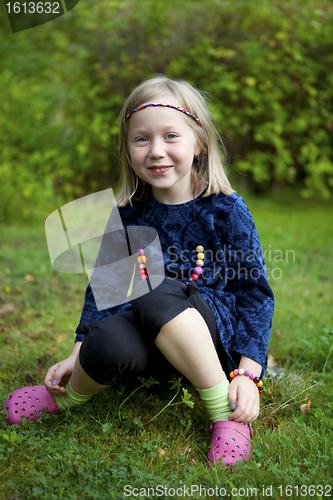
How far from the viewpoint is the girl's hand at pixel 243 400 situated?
→ 139cm

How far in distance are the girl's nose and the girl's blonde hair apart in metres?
0.17

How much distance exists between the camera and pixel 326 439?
1.44 meters

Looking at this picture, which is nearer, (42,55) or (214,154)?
(214,154)

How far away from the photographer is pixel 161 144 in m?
1.57

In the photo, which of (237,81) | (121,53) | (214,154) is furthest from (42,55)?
(214,154)

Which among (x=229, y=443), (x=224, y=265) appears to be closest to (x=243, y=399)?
(x=229, y=443)

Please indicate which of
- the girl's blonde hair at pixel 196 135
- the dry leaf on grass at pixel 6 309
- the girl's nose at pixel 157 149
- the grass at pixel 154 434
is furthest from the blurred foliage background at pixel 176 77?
the girl's nose at pixel 157 149

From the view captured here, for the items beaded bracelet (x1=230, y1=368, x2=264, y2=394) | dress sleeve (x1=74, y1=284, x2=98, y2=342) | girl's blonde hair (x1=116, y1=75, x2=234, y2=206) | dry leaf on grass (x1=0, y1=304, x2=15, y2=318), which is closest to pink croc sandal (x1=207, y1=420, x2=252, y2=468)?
beaded bracelet (x1=230, y1=368, x2=264, y2=394)

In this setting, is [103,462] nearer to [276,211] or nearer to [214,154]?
[214,154]

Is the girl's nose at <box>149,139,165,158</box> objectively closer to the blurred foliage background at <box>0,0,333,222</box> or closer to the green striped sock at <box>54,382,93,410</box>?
the green striped sock at <box>54,382,93,410</box>

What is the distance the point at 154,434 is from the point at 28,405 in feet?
1.56

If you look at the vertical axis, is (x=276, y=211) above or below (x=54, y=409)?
below

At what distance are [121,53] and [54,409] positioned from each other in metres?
4.84

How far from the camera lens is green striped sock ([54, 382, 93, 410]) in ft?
5.03
